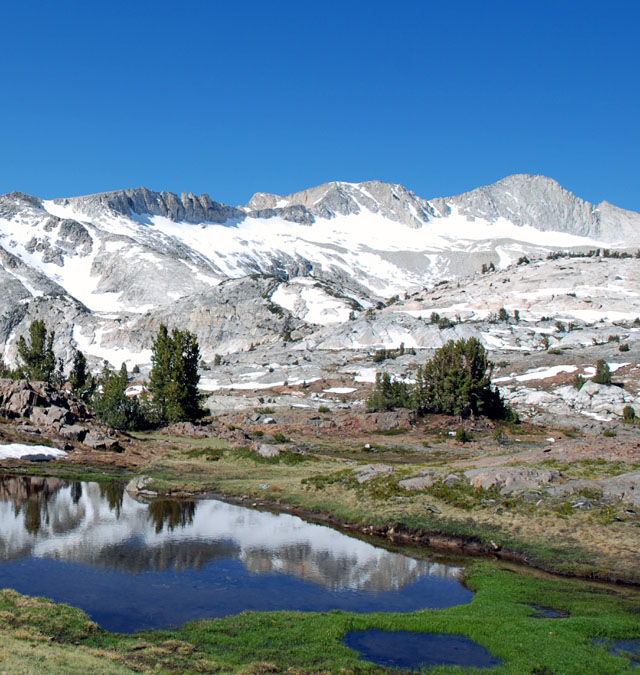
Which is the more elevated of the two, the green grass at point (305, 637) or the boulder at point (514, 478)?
the boulder at point (514, 478)

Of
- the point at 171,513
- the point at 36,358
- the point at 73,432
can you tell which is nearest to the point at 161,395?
the point at 73,432

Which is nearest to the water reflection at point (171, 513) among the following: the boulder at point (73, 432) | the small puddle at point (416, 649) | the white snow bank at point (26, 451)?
the small puddle at point (416, 649)

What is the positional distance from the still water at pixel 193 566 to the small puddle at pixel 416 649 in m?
2.40

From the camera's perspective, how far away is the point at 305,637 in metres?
15.0

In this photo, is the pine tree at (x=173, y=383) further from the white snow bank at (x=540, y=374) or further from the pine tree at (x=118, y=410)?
the white snow bank at (x=540, y=374)

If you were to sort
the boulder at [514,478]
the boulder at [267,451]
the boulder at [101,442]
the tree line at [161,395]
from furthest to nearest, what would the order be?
the tree line at [161,395] < the boulder at [101,442] < the boulder at [267,451] < the boulder at [514,478]

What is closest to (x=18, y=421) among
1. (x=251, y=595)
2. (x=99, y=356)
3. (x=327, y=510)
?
(x=327, y=510)

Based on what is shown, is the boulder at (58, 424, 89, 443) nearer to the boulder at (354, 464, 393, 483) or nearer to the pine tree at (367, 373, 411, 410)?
the boulder at (354, 464, 393, 483)

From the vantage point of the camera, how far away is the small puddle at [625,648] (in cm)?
1432

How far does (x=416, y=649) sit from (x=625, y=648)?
5.05 m

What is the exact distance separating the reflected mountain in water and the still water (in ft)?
0.15

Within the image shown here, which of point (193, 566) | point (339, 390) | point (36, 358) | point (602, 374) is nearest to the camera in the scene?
point (193, 566)

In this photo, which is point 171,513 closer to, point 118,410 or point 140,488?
point 140,488

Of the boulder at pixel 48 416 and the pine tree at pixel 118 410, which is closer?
the boulder at pixel 48 416
